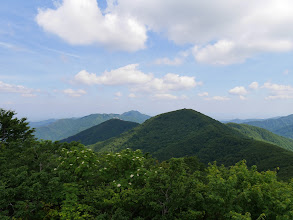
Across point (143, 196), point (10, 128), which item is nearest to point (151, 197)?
point (143, 196)

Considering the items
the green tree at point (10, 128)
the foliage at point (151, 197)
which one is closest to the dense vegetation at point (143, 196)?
the foliage at point (151, 197)

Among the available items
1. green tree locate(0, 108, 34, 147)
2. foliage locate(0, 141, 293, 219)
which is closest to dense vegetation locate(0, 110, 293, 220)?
foliage locate(0, 141, 293, 219)

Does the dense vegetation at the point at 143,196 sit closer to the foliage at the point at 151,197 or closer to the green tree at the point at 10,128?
the foliage at the point at 151,197

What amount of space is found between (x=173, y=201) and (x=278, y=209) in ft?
19.2

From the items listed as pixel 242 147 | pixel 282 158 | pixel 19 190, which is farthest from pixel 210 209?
pixel 242 147

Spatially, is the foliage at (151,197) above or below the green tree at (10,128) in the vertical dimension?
below

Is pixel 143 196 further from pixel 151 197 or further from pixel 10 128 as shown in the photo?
pixel 10 128

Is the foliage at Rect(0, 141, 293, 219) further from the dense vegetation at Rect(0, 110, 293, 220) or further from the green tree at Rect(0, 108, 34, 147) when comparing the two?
the green tree at Rect(0, 108, 34, 147)

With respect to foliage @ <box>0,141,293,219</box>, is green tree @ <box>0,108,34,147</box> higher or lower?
higher

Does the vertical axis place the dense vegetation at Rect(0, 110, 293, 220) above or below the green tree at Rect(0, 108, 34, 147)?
below

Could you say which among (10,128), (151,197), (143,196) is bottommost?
(143,196)

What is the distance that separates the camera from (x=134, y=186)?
12.8 metres

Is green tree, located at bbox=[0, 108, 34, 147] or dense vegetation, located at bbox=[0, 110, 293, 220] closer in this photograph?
dense vegetation, located at bbox=[0, 110, 293, 220]

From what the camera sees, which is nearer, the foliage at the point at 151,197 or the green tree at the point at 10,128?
the foliage at the point at 151,197
